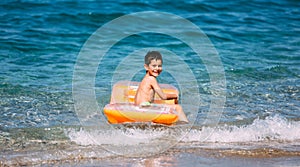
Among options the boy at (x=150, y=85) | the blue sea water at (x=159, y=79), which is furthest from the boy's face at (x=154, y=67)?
the blue sea water at (x=159, y=79)

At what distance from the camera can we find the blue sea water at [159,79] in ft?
18.0

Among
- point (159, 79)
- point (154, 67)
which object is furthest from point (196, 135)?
point (159, 79)

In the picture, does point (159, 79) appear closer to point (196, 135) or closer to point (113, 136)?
point (196, 135)

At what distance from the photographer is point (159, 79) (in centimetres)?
891

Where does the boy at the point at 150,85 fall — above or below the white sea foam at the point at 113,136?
above

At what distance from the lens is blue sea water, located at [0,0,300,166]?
5484 mm

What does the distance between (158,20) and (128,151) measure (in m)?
7.84

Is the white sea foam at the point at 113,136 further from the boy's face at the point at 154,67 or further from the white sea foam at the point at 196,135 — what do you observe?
the boy's face at the point at 154,67

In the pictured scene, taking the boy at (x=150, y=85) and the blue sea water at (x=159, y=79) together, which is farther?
the boy at (x=150, y=85)

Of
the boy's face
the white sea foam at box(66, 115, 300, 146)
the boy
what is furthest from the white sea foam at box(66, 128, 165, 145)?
the boy's face

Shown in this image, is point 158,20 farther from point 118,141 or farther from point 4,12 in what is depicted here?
point 118,141

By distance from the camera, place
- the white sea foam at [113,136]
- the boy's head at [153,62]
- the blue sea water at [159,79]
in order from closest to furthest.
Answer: the blue sea water at [159,79] < the white sea foam at [113,136] < the boy's head at [153,62]

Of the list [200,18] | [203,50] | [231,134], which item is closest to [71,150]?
[231,134]

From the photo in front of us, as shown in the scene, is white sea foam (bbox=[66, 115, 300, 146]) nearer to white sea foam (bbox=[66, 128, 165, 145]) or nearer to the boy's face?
white sea foam (bbox=[66, 128, 165, 145])
